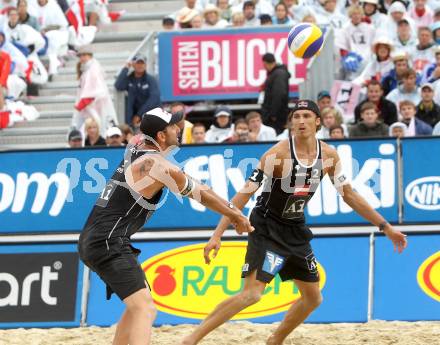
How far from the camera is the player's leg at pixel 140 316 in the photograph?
25.8ft

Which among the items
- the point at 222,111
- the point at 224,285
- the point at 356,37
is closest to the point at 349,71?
the point at 356,37

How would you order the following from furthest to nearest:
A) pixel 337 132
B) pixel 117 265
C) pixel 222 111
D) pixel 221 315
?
1. pixel 222 111
2. pixel 337 132
3. pixel 221 315
4. pixel 117 265

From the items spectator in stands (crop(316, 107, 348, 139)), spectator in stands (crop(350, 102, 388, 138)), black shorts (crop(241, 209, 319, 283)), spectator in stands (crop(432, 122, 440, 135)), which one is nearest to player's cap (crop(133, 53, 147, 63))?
spectator in stands (crop(316, 107, 348, 139))

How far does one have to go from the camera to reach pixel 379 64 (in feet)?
49.0

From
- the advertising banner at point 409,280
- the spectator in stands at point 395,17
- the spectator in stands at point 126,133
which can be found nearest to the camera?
the advertising banner at point 409,280

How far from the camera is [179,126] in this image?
8.23 m

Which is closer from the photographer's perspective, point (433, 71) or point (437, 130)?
point (437, 130)

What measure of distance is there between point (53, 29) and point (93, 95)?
9.63 feet

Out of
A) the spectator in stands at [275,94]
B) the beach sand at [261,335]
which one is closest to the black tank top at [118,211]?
the beach sand at [261,335]

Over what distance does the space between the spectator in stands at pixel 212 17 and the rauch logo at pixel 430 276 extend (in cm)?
647

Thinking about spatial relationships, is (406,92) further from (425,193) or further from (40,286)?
(40,286)

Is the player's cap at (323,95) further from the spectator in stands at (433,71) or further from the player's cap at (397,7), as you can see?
the player's cap at (397,7)

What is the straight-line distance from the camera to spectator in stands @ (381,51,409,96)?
14219 millimetres

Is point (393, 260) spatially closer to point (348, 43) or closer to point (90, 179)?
point (90, 179)
